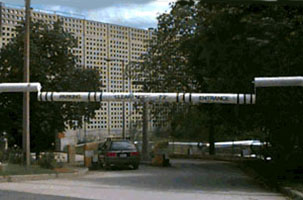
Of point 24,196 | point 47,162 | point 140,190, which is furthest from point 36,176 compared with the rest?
point 24,196

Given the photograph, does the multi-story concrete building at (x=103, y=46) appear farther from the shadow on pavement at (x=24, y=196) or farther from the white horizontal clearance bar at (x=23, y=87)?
the shadow on pavement at (x=24, y=196)

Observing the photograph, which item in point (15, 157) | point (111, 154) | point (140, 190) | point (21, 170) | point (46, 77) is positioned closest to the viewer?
point (140, 190)

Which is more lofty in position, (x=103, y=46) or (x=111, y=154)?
(x=103, y=46)

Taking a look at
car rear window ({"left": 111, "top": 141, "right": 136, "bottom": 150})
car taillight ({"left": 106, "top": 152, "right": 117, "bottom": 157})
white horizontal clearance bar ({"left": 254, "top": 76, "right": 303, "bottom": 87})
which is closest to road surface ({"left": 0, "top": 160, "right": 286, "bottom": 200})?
white horizontal clearance bar ({"left": 254, "top": 76, "right": 303, "bottom": 87})

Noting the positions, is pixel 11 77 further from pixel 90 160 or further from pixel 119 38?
pixel 119 38

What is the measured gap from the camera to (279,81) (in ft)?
49.4

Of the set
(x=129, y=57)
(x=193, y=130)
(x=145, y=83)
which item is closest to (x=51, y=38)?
(x=145, y=83)

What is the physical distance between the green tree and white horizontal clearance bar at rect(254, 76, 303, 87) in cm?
1001

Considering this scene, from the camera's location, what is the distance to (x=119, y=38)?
32906 mm

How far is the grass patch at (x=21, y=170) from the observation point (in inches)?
687

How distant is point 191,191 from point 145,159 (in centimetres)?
1624

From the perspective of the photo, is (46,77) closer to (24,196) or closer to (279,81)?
(24,196)

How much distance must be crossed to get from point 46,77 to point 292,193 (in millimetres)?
13211

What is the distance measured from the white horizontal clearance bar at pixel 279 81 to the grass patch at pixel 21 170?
27.5 ft
